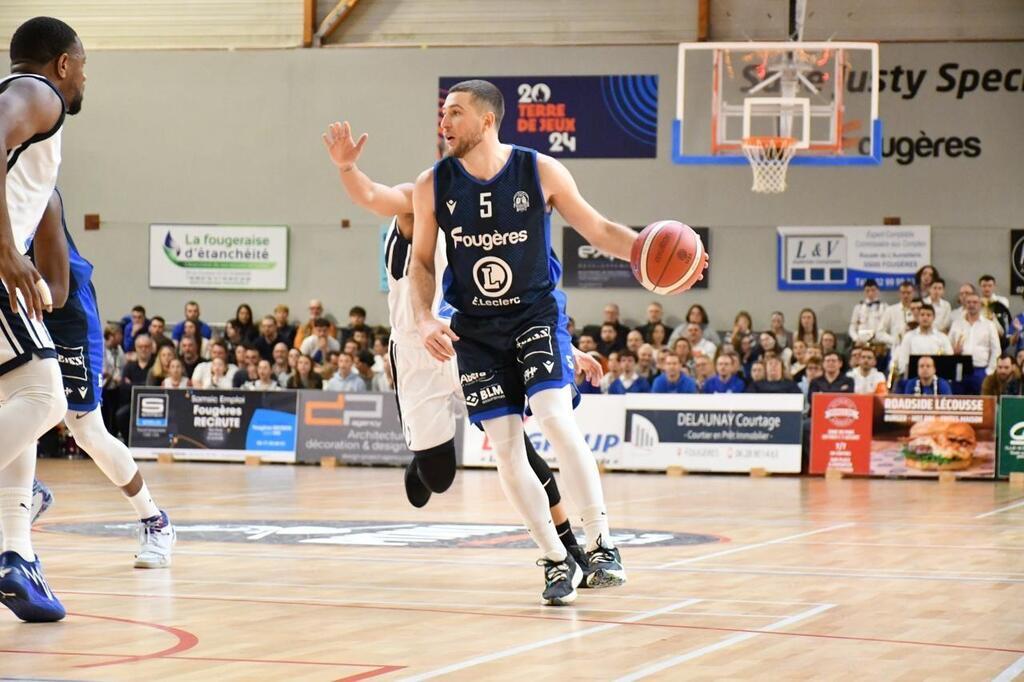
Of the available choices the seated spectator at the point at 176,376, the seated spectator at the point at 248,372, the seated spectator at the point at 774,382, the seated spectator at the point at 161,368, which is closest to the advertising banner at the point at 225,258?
the seated spectator at the point at 161,368

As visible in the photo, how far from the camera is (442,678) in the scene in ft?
13.7

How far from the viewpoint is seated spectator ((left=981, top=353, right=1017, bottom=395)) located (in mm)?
17109

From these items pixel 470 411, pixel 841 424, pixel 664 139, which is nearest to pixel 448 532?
pixel 470 411

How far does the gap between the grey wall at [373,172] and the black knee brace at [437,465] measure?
53.1 feet

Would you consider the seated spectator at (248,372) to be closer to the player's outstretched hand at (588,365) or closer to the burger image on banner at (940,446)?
the burger image on banner at (940,446)

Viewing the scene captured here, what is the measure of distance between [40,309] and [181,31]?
71.2 feet

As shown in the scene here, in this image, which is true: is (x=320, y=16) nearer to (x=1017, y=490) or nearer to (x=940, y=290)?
(x=940, y=290)

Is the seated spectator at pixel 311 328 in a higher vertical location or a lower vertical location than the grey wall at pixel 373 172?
lower

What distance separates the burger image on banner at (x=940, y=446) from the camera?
16.8 m

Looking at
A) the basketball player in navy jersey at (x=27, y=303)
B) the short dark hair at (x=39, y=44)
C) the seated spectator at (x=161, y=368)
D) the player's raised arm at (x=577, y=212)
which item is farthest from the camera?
the seated spectator at (x=161, y=368)

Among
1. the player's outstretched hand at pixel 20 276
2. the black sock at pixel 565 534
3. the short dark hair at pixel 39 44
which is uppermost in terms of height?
the short dark hair at pixel 39 44

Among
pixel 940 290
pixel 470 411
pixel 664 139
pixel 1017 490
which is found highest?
pixel 664 139

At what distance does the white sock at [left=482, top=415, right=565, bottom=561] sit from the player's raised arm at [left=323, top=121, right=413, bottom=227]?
106 centimetres

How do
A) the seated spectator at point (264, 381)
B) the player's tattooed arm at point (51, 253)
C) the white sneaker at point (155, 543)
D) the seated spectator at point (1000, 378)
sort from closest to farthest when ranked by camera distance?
1. the player's tattooed arm at point (51, 253)
2. the white sneaker at point (155, 543)
3. the seated spectator at point (1000, 378)
4. the seated spectator at point (264, 381)
